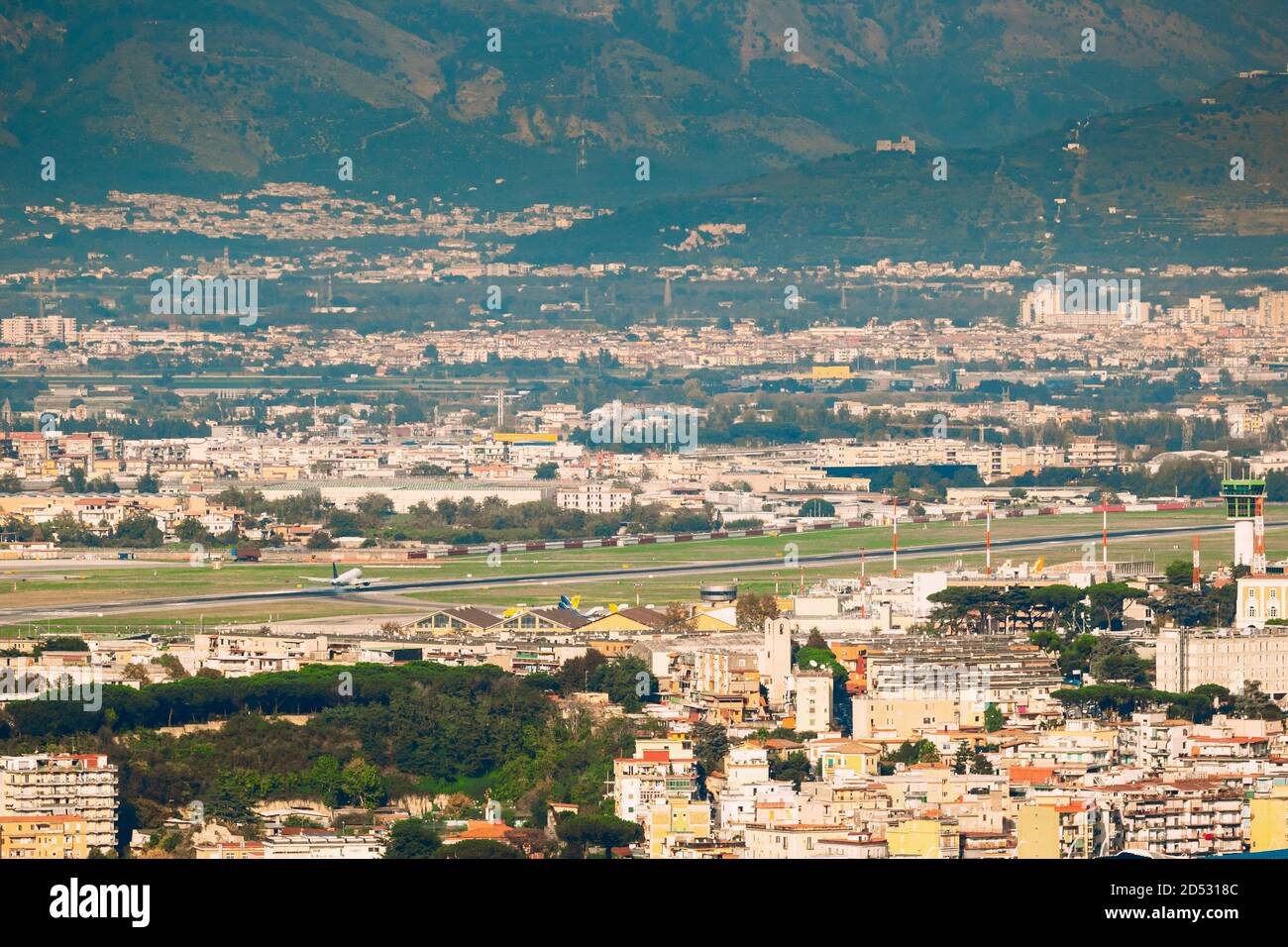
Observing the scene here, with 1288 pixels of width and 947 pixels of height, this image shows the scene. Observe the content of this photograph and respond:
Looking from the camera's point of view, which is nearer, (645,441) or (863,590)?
(863,590)

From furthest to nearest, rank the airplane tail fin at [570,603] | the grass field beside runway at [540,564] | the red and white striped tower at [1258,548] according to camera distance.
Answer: the grass field beside runway at [540,564] → the red and white striped tower at [1258,548] → the airplane tail fin at [570,603]

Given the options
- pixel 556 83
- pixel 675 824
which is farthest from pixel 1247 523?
pixel 556 83

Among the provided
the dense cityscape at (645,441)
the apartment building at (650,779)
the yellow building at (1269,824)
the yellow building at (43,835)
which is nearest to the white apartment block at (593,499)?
the dense cityscape at (645,441)

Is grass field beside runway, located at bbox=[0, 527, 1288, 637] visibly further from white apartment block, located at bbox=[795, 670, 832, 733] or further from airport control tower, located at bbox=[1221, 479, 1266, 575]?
white apartment block, located at bbox=[795, 670, 832, 733]

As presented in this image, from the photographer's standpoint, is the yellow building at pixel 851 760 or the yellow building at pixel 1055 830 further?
the yellow building at pixel 851 760

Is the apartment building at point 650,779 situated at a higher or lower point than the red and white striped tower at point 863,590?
lower

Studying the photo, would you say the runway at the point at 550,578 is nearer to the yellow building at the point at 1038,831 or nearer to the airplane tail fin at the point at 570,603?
the airplane tail fin at the point at 570,603

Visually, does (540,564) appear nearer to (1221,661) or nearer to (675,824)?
(1221,661)
